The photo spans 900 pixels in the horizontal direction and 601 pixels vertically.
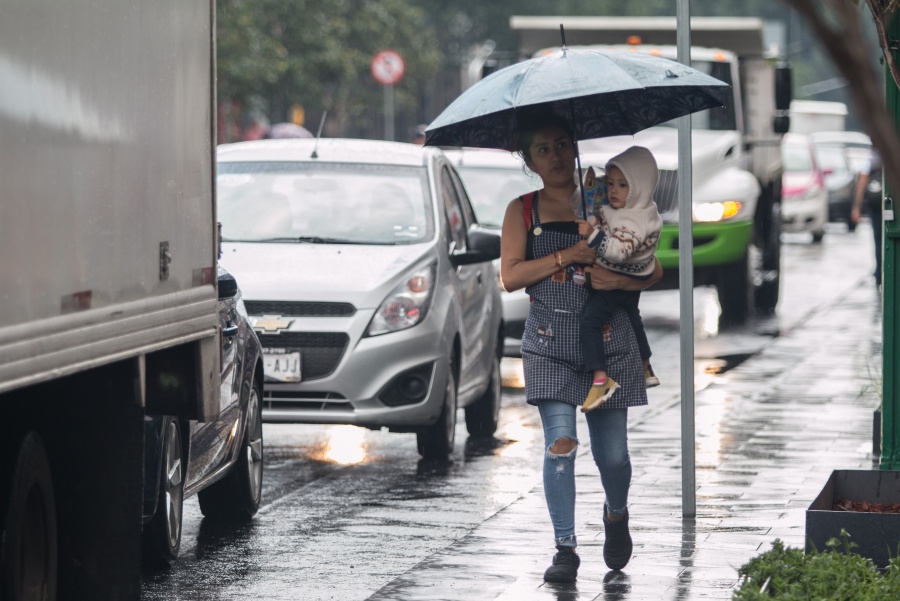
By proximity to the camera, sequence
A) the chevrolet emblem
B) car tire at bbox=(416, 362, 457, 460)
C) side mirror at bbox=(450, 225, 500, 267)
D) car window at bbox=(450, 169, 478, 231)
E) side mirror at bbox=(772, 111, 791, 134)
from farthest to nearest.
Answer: side mirror at bbox=(772, 111, 791, 134) → car window at bbox=(450, 169, 478, 231) → side mirror at bbox=(450, 225, 500, 267) → car tire at bbox=(416, 362, 457, 460) → the chevrolet emblem

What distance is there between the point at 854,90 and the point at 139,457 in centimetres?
331

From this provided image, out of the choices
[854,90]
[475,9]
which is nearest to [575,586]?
[854,90]

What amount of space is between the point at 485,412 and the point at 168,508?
4.38 metres

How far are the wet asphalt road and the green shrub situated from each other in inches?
61.6

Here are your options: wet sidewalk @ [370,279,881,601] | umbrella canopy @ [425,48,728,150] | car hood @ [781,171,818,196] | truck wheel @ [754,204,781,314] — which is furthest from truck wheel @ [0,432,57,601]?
car hood @ [781,171,818,196]

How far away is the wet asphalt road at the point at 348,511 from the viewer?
22.6 ft

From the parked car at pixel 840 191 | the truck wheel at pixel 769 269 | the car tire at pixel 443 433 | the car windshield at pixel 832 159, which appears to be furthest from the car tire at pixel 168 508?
the car windshield at pixel 832 159

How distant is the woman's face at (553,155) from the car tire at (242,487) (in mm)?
2094

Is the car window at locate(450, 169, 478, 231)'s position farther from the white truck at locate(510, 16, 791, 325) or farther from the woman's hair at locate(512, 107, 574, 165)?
the white truck at locate(510, 16, 791, 325)

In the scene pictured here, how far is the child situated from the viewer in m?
6.50

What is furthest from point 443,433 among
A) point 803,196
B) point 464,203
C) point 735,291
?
point 803,196

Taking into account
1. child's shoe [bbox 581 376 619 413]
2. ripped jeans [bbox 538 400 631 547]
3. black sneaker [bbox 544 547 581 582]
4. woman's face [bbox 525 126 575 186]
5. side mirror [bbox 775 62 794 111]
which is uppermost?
side mirror [bbox 775 62 794 111]

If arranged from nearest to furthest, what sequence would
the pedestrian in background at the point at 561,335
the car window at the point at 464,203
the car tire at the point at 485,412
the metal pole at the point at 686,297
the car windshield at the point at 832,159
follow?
the pedestrian in background at the point at 561,335
the metal pole at the point at 686,297
the car tire at the point at 485,412
the car window at the point at 464,203
the car windshield at the point at 832,159

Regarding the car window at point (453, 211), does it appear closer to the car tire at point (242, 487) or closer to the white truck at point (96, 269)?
the car tire at point (242, 487)
